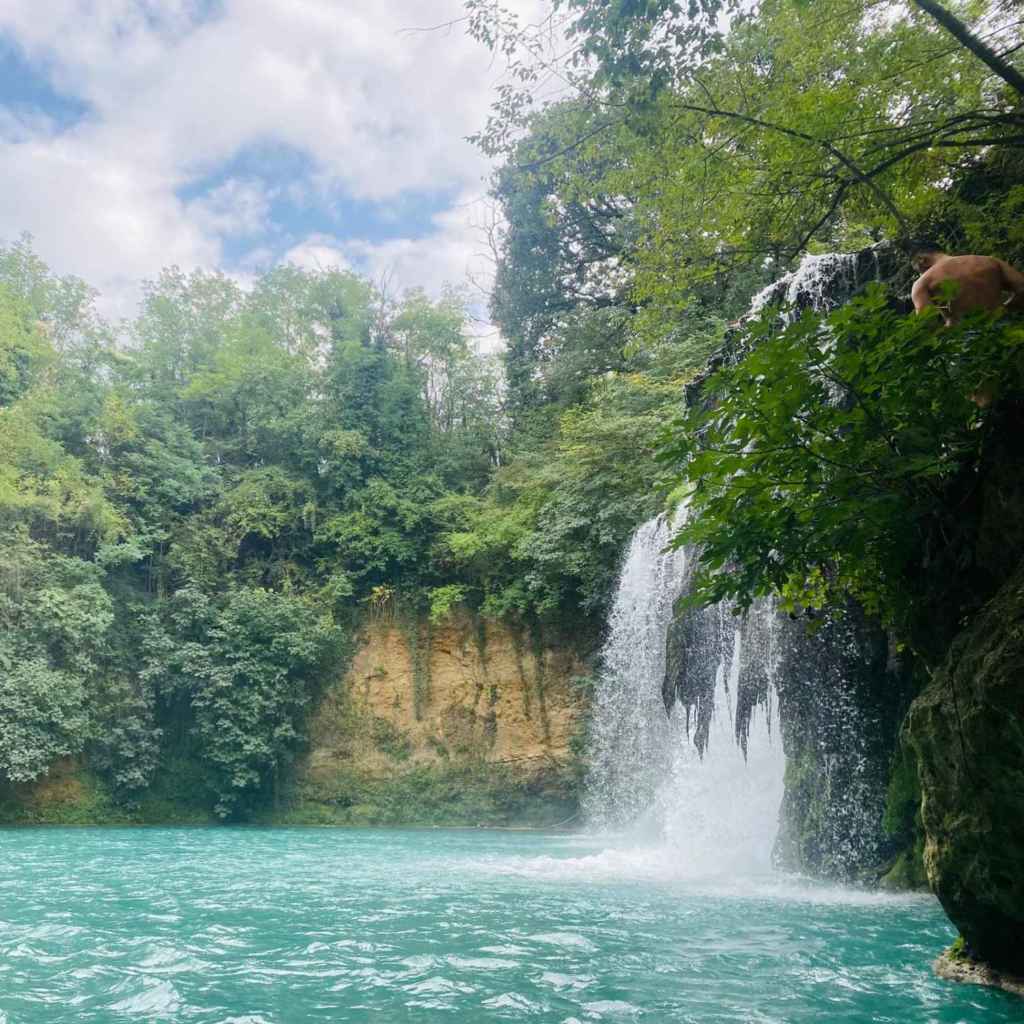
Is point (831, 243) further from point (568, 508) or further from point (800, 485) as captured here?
point (800, 485)

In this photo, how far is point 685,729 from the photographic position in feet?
42.9

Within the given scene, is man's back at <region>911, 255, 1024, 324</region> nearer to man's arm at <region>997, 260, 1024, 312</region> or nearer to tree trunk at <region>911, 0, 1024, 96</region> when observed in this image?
man's arm at <region>997, 260, 1024, 312</region>

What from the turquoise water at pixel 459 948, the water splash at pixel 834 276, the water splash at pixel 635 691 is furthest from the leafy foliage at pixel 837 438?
the water splash at pixel 635 691

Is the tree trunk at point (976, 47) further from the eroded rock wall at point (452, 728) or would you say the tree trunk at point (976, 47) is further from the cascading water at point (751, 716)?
the eroded rock wall at point (452, 728)

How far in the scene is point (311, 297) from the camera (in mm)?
25391

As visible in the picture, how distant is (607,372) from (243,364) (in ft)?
34.0

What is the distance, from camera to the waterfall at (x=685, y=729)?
10.5 metres

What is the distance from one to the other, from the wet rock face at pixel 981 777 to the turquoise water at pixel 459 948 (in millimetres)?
406

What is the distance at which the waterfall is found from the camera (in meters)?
10.5

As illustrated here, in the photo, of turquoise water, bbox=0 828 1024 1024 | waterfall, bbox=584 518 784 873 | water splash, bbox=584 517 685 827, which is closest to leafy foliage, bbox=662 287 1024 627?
turquoise water, bbox=0 828 1024 1024

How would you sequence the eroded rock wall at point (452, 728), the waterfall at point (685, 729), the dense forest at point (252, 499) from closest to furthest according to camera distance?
the waterfall at point (685, 729) → the dense forest at point (252, 499) → the eroded rock wall at point (452, 728)

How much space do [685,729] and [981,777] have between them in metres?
9.24

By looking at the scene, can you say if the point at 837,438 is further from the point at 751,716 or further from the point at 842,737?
the point at 751,716

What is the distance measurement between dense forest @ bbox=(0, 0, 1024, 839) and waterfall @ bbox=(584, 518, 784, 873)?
1.70 m
